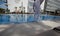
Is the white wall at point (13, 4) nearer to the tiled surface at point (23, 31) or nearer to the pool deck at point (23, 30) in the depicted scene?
the pool deck at point (23, 30)

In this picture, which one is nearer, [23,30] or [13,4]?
[23,30]

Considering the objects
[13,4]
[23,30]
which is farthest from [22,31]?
[13,4]

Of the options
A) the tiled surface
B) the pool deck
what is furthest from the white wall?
the tiled surface

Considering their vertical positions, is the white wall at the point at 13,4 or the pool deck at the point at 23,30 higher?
the white wall at the point at 13,4

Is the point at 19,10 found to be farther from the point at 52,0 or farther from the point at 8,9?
the point at 52,0

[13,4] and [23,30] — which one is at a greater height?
[13,4]

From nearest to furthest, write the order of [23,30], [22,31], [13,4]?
[22,31] → [23,30] → [13,4]

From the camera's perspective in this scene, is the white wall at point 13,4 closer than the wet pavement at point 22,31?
No

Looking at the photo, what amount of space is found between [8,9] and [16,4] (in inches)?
84.7

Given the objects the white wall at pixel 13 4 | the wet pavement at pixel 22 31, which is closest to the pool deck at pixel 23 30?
the wet pavement at pixel 22 31

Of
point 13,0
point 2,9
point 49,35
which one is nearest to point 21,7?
point 13,0

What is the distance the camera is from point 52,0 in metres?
20.8

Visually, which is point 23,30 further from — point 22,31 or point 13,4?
point 13,4

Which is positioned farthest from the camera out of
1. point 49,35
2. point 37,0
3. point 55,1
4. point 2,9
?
point 55,1
